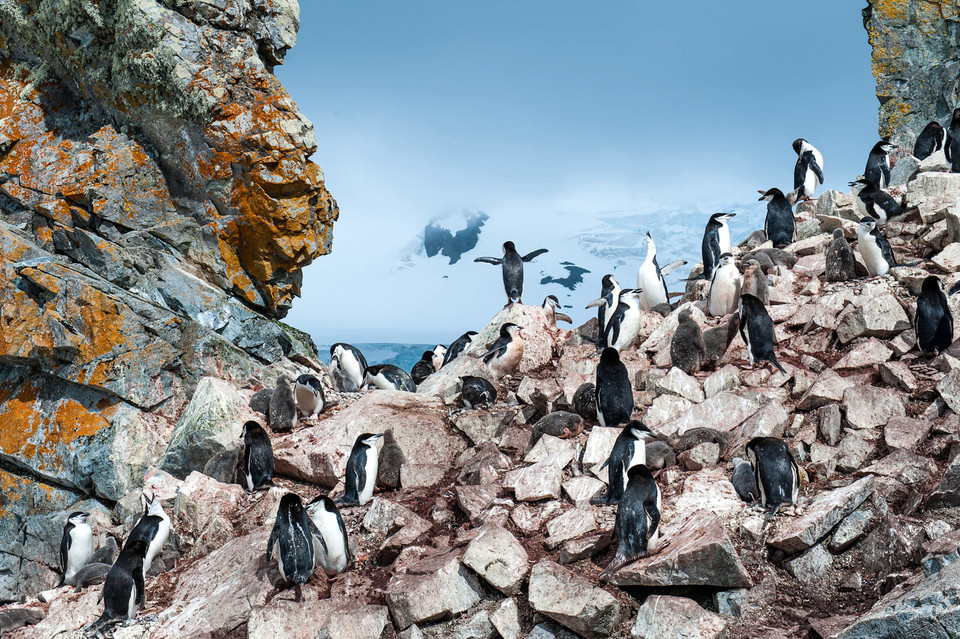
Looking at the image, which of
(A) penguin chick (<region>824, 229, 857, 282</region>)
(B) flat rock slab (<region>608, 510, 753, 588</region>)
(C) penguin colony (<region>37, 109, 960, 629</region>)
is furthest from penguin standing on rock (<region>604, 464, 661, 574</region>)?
(A) penguin chick (<region>824, 229, 857, 282</region>)

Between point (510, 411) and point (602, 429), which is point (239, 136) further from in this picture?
point (602, 429)

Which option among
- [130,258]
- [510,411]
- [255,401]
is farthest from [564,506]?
[130,258]

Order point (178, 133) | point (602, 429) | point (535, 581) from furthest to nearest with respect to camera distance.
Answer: point (178, 133)
point (602, 429)
point (535, 581)

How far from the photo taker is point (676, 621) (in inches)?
215

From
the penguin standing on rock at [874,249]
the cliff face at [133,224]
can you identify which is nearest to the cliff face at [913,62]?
the penguin standing on rock at [874,249]

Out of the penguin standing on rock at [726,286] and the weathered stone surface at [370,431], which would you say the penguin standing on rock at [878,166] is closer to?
the penguin standing on rock at [726,286]

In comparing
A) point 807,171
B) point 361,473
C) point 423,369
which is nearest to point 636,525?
point 361,473

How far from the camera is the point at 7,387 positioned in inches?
514

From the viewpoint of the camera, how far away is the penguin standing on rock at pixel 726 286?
35.1 ft

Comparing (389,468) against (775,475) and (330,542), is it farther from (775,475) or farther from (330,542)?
(775,475)

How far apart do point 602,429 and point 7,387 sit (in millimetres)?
11026

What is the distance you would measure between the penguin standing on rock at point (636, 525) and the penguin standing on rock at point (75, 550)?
25.2ft

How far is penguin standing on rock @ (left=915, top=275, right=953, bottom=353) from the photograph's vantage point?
850 centimetres

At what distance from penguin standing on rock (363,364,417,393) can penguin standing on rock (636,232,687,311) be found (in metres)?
4.57
